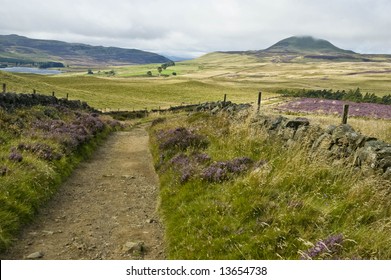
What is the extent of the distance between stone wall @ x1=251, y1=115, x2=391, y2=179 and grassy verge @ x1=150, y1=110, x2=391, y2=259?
40 centimetres

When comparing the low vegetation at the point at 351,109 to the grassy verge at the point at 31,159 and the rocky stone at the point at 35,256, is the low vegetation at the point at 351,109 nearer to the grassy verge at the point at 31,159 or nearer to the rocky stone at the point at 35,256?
the grassy verge at the point at 31,159

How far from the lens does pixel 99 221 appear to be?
920 centimetres

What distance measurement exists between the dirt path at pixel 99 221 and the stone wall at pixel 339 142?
5.46 meters

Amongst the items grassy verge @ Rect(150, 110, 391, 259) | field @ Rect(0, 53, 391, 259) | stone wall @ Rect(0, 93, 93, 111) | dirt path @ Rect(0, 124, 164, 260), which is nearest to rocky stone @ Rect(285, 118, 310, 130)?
field @ Rect(0, 53, 391, 259)

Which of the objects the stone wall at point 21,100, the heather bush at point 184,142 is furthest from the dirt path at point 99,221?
the stone wall at point 21,100

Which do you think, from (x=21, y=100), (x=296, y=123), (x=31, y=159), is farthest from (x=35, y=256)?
(x=21, y=100)

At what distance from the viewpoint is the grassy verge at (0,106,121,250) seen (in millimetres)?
8219

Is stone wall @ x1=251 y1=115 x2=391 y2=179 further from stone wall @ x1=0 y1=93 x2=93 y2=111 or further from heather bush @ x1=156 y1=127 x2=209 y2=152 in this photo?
stone wall @ x1=0 y1=93 x2=93 y2=111

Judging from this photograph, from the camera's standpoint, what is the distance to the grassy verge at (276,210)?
597 cm

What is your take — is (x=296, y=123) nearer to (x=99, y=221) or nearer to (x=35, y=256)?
(x=99, y=221)

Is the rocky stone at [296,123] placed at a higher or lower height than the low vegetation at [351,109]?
higher

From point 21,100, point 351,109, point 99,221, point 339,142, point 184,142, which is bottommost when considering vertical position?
point 351,109

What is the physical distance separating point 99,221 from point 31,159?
12.9ft

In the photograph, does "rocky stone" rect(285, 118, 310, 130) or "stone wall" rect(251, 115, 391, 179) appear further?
"rocky stone" rect(285, 118, 310, 130)
